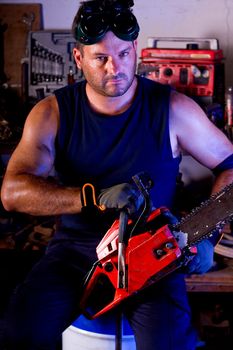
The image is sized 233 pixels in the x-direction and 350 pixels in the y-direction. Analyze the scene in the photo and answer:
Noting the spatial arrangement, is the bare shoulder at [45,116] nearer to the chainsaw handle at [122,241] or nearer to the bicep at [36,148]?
the bicep at [36,148]

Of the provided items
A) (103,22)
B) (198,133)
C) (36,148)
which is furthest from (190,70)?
(36,148)

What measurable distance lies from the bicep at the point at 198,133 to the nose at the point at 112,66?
0.81 feet

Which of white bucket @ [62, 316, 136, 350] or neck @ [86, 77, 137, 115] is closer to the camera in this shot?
white bucket @ [62, 316, 136, 350]

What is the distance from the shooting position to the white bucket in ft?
4.96

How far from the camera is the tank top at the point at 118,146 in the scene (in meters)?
1.63

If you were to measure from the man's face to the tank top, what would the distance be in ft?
0.36

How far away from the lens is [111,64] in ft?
5.16

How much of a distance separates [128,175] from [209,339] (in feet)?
3.37

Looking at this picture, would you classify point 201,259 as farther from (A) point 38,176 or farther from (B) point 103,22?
(B) point 103,22

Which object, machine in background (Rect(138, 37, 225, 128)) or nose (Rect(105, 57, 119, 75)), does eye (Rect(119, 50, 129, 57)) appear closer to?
nose (Rect(105, 57, 119, 75))

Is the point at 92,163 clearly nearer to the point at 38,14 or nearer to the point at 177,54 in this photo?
the point at 177,54

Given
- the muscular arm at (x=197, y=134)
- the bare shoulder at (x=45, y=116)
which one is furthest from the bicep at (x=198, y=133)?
the bare shoulder at (x=45, y=116)

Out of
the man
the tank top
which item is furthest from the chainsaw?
the tank top

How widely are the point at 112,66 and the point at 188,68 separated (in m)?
0.75
